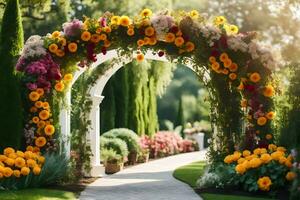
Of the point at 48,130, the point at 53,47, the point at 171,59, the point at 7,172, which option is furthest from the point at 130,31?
the point at 7,172

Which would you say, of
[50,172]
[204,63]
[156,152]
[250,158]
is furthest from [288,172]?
[156,152]

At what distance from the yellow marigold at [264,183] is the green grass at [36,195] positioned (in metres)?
3.21

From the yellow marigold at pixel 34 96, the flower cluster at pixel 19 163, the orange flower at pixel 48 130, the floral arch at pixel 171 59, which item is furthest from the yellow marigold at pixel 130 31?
the flower cluster at pixel 19 163

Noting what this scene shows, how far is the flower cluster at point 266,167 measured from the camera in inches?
380

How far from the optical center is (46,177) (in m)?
10.8

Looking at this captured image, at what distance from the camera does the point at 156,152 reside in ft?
71.9

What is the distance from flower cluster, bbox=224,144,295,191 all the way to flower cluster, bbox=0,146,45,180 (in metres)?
3.66

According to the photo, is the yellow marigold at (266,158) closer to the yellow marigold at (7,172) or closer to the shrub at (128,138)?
the yellow marigold at (7,172)

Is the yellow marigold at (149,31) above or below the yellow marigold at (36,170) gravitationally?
above

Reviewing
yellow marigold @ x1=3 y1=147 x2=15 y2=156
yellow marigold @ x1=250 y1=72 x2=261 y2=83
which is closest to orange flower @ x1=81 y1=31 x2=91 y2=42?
yellow marigold @ x1=3 y1=147 x2=15 y2=156

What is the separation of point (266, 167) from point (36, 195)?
3942 mm

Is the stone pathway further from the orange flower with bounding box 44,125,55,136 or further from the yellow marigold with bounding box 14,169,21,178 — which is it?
the orange flower with bounding box 44,125,55,136

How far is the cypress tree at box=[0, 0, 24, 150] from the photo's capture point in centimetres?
1118

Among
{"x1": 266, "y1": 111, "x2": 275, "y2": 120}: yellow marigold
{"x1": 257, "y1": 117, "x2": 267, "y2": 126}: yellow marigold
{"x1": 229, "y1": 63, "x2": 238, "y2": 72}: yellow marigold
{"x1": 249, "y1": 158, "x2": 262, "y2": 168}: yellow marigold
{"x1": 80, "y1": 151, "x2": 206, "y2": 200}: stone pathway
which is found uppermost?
{"x1": 229, "y1": 63, "x2": 238, "y2": 72}: yellow marigold
